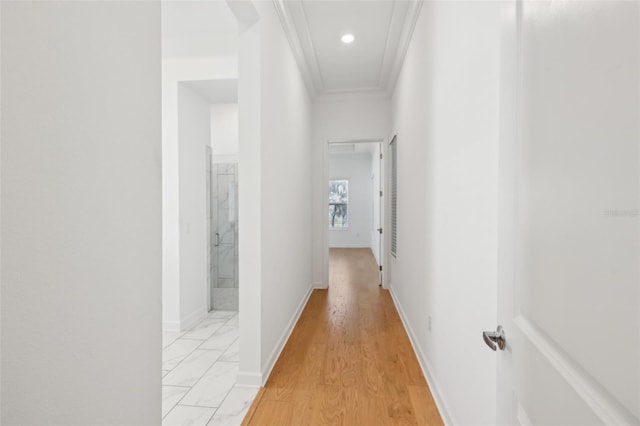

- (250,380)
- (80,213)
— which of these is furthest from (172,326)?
(80,213)

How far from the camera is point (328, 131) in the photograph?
4.70m

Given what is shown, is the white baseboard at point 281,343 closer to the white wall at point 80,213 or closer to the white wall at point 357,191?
the white wall at point 80,213

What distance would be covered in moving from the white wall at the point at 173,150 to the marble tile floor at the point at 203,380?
0.38 meters

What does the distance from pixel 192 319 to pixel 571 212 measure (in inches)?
141

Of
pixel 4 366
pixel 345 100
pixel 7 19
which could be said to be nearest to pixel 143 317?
pixel 4 366

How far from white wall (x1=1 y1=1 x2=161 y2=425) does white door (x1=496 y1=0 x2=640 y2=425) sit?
0.97 m

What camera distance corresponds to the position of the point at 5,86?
1.68ft

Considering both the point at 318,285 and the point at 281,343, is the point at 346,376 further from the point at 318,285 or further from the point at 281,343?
the point at 318,285

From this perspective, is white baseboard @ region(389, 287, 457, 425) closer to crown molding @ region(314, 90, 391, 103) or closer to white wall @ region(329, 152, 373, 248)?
crown molding @ region(314, 90, 391, 103)

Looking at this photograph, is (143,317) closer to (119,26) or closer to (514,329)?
(119,26)

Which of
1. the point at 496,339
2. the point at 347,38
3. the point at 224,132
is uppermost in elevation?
the point at 347,38

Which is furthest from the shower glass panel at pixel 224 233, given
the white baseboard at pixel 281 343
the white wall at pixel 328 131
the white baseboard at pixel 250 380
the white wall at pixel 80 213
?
the white wall at pixel 80 213

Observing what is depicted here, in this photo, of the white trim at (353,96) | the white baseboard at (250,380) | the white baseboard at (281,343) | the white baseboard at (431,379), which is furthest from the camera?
the white trim at (353,96)

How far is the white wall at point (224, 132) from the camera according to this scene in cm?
419
